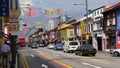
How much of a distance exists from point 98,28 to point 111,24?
325 inches

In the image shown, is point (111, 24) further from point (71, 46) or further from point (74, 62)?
point (74, 62)

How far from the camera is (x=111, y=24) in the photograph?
64.1 metres

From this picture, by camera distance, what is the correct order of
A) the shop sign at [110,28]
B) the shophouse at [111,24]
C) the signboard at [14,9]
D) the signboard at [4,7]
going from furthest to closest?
the shop sign at [110,28]
the shophouse at [111,24]
the signboard at [14,9]
the signboard at [4,7]

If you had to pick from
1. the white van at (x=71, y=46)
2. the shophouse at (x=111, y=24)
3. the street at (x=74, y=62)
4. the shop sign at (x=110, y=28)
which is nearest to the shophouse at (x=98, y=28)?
the shophouse at (x=111, y=24)

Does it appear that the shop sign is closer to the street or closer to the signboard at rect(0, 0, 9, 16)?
the street

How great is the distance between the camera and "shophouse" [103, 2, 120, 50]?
203 feet

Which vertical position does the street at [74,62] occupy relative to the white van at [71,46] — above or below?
below

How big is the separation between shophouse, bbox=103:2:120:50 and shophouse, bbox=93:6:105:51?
7.30 ft

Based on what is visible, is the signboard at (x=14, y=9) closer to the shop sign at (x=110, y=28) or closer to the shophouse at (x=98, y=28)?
the shop sign at (x=110, y=28)

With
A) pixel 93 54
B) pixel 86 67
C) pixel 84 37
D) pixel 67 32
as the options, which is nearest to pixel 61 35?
pixel 67 32

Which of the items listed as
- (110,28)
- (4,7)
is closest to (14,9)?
(4,7)

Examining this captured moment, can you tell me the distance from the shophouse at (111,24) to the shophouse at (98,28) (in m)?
2.23

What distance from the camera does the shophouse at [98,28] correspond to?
2756 inches

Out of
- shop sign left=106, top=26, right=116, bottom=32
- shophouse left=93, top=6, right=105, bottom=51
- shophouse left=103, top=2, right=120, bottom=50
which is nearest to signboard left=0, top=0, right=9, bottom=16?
shophouse left=103, top=2, right=120, bottom=50
